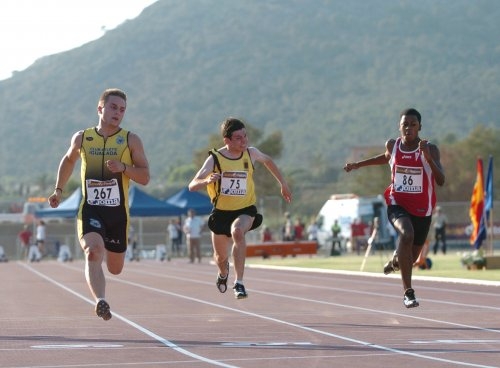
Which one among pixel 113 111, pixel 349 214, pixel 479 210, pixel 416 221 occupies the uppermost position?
pixel 349 214

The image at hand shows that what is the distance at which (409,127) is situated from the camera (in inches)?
571

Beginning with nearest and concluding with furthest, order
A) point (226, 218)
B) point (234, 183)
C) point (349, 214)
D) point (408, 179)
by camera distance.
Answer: point (408, 179) → point (234, 183) → point (226, 218) → point (349, 214)

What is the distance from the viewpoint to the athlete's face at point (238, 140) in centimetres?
1545

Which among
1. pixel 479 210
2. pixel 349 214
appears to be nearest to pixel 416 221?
pixel 479 210

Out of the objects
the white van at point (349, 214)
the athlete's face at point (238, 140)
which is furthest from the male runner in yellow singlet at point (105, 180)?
the white van at point (349, 214)

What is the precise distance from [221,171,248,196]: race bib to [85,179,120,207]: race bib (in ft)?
10.1

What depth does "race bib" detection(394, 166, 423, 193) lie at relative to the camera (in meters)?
14.6

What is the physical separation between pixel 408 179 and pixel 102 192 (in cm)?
368

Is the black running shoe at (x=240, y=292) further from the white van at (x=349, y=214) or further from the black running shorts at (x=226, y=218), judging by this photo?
the white van at (x=349, y=214)

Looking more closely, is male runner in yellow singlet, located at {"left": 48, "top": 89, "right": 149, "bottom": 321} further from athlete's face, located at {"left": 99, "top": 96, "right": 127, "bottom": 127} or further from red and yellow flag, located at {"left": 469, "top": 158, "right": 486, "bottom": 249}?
red and yellow flag, located at {"left": 469, "top": 158, "right": 486, "bottom": 249}

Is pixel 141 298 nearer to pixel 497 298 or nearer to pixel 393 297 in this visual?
pixel 393 297

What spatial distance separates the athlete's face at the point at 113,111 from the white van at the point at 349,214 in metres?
44.7

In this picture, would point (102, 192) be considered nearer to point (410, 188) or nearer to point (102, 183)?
point (102, 183)

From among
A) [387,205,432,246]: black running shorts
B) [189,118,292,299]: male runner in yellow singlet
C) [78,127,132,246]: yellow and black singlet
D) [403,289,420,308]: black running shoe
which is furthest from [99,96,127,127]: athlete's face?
[403,289,420,308]: black running shoe
